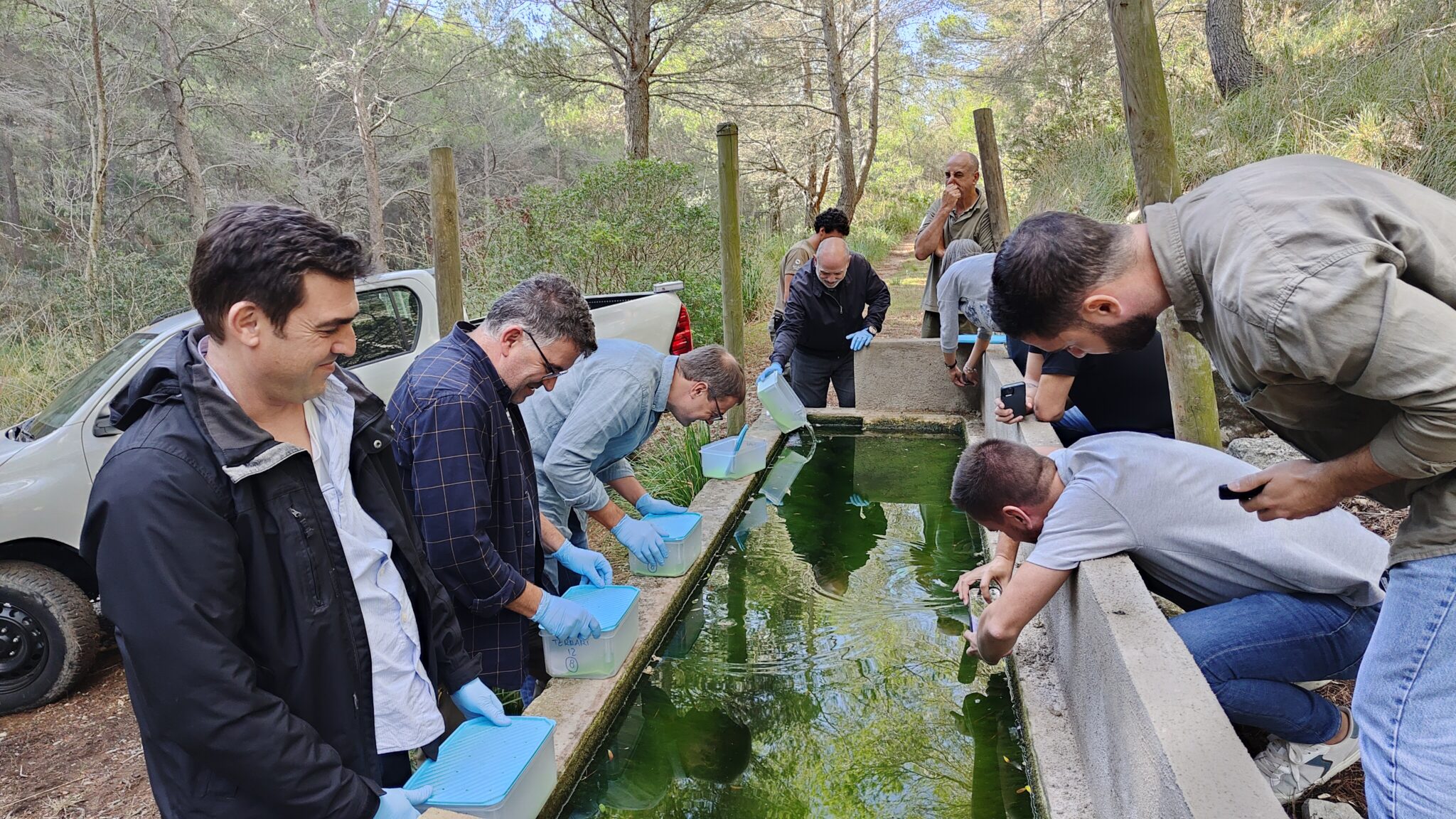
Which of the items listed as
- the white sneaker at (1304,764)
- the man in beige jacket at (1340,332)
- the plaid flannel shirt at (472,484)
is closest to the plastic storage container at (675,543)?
the plaid flannel shirt at (472,484)

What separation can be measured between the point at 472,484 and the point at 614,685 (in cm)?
112

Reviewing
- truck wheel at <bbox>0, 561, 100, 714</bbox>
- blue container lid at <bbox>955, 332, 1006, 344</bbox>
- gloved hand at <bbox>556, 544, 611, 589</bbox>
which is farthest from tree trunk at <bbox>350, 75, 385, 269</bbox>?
gloved hand at <bbox>556, 544, 611, 589</bbox>

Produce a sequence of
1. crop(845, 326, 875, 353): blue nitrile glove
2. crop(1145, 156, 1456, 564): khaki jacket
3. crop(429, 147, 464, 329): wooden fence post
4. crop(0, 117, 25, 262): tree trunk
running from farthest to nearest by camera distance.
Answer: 1. crop(0, 117, 25, 262): tree trunk
2. crop(845, 326, 875, 353): blue nitrile glove
3. crop(429, 147, 464, 329): wooden fence post
4. crop(1145, 156, 1456, 564): khaki jacket

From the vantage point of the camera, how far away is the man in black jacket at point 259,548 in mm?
1351

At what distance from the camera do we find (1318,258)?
4.23 ft

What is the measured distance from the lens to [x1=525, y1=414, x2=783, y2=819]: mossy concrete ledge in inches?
108

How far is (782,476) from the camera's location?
6031mm

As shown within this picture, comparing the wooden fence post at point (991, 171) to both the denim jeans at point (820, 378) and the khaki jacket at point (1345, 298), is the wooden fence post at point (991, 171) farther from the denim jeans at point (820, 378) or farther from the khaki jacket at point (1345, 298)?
the khaki jacket at point (1345, 298)

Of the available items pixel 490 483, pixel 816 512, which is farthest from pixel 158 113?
pixel 490 483

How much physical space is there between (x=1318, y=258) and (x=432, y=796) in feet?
6.58

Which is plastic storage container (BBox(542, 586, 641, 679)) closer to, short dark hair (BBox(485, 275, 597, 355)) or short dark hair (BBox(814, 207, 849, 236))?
short dark hair (BBox(485, 275, 597, 355))

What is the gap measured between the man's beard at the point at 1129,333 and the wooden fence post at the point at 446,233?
11.3 ft

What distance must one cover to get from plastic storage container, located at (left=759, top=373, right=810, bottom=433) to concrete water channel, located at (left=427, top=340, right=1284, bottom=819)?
0.76m

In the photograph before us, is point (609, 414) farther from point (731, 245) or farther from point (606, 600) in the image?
point (731, 245)
